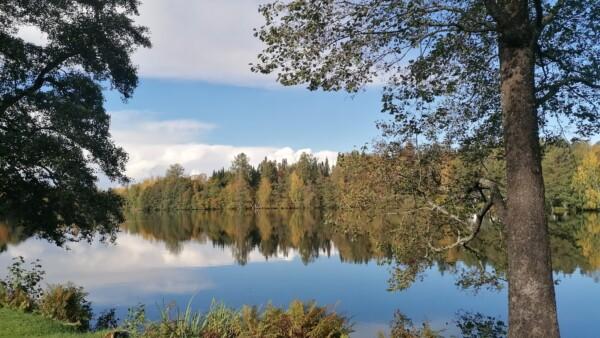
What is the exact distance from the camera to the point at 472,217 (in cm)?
955

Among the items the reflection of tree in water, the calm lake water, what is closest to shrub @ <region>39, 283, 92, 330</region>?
the calm lake water

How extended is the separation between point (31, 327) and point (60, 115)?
19.5 feet

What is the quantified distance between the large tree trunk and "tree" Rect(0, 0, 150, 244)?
10654 mm

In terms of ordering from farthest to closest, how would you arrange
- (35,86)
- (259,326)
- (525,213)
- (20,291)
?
1. (35,86)
2. (20,291)
3. (259,326)
4. (525,213)

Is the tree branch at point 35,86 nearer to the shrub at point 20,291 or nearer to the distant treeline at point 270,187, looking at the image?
the shrub at point 20,291

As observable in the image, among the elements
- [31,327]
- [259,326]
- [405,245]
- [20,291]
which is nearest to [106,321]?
[20,291]

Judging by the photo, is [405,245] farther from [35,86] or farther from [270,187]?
[270,187]

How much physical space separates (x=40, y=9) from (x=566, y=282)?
2247cm

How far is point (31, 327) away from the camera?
8.23m

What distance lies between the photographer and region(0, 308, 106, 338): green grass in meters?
7.80

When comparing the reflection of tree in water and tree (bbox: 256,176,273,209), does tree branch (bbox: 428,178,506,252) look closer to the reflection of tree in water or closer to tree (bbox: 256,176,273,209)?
the reflection of tree in water

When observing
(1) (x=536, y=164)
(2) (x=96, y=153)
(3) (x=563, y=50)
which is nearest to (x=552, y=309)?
(1) (x=536, y=164)

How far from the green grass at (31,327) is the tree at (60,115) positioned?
4.43 m

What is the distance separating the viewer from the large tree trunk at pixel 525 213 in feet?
17.0
